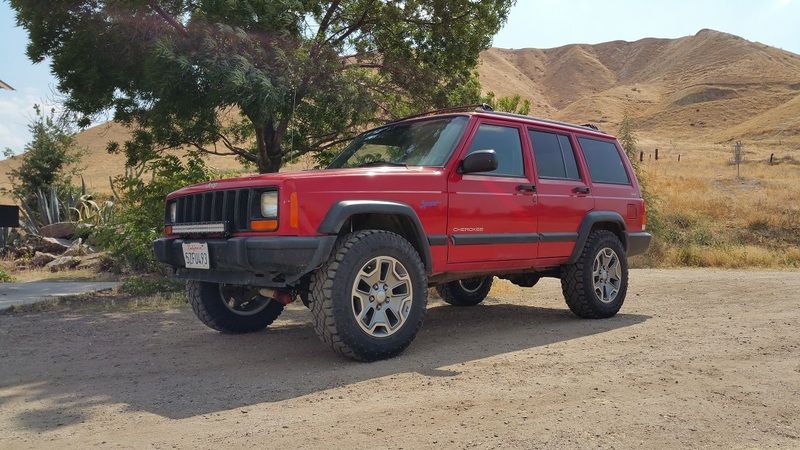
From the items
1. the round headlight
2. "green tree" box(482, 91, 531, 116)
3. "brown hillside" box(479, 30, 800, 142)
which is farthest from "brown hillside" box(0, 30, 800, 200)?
the round headlight

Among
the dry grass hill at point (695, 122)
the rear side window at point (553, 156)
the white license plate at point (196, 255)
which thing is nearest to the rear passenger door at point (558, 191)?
the rear side window at point (553, 156)

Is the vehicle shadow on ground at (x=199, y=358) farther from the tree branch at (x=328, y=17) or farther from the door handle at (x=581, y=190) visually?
the tree branch at (x=328, y=17)

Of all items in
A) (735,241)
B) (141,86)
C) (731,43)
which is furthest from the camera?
(731,43)

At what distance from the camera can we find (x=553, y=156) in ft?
21.8

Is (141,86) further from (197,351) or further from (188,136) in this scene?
(197,351)

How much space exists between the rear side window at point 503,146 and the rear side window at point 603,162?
1.10 metres

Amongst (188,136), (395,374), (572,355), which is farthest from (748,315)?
(188,136)

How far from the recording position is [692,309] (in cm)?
744

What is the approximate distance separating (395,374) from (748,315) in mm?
4154

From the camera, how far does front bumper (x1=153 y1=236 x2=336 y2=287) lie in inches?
179

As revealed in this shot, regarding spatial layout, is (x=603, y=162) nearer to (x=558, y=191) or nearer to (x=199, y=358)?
(x=558, y=191)

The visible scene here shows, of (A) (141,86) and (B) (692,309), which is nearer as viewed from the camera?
(B) (692,309)

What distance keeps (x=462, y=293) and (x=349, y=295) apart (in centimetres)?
350

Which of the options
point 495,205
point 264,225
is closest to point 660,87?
point 495,205
